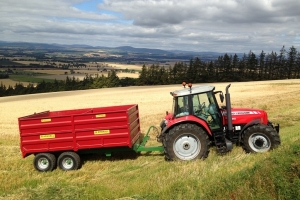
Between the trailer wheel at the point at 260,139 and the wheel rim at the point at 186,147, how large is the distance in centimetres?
129

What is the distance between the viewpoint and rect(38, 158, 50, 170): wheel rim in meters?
9.12

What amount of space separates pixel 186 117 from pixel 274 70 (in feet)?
256

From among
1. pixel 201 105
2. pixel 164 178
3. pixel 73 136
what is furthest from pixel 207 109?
pixel 73 136

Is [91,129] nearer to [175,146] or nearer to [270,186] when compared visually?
[175,146]

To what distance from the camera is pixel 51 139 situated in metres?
9.04

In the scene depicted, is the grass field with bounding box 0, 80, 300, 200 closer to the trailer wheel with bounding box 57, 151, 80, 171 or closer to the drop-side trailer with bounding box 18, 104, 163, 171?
the trailer wheel with bounding box 57, 151, 80, 171

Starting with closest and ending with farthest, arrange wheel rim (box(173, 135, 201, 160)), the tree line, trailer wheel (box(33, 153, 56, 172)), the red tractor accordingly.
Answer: the red tractor
wheel rim (box(173, 135, 201, 160))
trailer wheel (box(33, 153, 56, 172))
the tree line

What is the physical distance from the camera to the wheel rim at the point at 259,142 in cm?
800

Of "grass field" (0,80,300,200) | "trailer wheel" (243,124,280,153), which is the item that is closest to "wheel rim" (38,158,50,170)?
"grass field" (0,80,300,200)

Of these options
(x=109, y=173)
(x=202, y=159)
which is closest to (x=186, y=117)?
(x=202, y=159)

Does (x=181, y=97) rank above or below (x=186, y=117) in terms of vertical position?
above

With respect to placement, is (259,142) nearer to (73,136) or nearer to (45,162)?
(73,136)

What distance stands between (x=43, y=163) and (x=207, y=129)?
16.3 feet

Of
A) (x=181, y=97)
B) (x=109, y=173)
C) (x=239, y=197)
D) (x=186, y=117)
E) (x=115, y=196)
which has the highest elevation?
(x=181, y=97)
